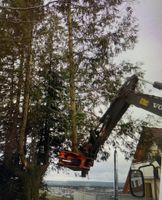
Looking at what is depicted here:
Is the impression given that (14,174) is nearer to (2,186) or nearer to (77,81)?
(2,186)

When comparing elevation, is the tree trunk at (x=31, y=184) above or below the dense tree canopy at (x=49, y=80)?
below

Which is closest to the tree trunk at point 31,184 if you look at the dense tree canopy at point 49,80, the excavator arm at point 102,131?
the dense tree canopy at point 49,80

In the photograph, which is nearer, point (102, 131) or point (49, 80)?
point (102, 131)

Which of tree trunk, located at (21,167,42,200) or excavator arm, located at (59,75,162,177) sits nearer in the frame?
excavator arm, located at (59,75,162,177)

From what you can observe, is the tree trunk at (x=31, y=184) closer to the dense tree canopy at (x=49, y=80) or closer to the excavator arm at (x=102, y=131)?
the dense tree canopy at (x=49, y=80)

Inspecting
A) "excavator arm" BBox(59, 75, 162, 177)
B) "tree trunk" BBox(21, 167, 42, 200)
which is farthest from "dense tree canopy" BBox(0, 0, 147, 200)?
"excavator arm" BBox(59, 75, 162, 177)

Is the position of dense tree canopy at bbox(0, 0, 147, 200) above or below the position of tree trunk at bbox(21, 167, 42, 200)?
above

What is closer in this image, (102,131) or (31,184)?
(102,131)

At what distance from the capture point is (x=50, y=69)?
18.9 metres

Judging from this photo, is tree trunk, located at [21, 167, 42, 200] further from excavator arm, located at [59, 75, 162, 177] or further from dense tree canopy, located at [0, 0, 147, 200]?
excavator arm, located at [59, 75, 162, 177]

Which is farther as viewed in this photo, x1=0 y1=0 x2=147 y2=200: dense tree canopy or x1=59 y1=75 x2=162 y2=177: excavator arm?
x1=0 y1=0 x2=147 y2=200: dense tree canopy

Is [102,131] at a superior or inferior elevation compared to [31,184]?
superior

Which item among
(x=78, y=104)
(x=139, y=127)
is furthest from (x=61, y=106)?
(x=139, y=127)

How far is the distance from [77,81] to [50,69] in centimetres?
174
